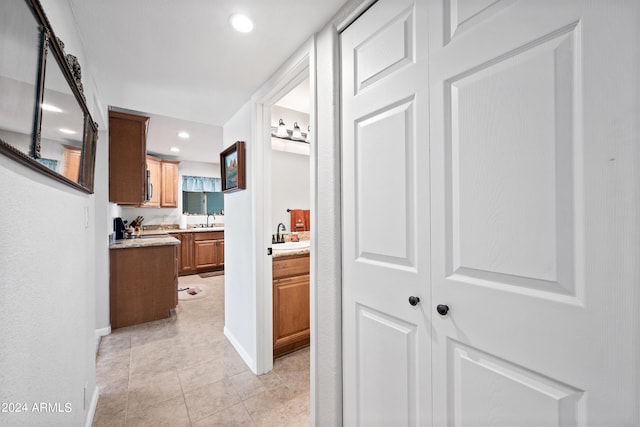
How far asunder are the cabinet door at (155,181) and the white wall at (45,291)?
13.8 feet

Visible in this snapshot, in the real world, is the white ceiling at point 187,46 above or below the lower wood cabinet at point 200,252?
above

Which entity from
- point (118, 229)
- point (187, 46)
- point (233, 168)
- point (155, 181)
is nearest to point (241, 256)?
point (233, 168)

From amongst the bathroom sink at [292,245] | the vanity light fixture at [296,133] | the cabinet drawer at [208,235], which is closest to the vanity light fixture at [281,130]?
the vanity light fixture at [296,133]

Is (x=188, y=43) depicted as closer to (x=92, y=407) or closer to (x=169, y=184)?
(x=92, y=407)

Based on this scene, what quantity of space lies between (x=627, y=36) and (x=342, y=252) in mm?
1074

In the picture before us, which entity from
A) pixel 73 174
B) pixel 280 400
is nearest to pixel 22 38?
A: pixel 73 174

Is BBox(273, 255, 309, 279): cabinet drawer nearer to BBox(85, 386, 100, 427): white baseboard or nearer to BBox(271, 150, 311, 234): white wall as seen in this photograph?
BBox(271, 150, 311, 234): white wall

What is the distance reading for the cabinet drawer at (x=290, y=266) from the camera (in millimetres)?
2289

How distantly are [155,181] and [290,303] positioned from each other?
440cm

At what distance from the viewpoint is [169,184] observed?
5.57 metres

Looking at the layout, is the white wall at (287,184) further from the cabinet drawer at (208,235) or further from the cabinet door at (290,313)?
the cabinet drawer at (208,235)

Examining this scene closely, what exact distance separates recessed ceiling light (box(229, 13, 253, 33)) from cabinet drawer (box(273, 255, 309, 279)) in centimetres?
160

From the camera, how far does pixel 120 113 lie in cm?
291

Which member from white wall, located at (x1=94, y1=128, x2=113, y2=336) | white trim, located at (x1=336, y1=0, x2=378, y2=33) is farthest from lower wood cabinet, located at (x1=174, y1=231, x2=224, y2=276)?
white trim, located at (x1=336, y1=0, x2=378, y2=33)
